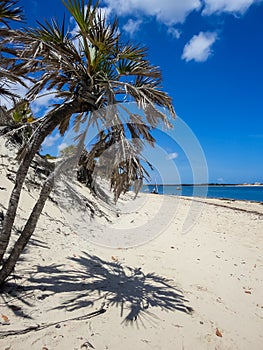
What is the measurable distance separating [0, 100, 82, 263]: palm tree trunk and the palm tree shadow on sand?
107 cm

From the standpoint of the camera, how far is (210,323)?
358 centimetres

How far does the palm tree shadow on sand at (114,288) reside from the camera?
12.0 feet

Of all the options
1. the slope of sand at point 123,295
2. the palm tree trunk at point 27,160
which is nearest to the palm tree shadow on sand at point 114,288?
the slope of sand at point 123,295

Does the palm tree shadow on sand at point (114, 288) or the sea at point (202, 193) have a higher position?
the sea at point (202, 193)

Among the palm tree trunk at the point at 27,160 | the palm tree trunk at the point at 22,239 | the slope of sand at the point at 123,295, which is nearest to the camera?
the slope of sand at the point at 123,295

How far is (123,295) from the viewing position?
405cm

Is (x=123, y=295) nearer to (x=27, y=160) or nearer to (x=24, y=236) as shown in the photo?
(x=24, y=236)

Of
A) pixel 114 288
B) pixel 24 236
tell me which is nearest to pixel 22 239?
pixel 24 236

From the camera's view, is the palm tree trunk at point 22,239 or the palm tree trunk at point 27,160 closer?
the palm tree trunk at point 27,160

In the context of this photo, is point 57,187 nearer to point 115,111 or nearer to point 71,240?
point 71,240

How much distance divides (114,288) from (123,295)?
0.94ft

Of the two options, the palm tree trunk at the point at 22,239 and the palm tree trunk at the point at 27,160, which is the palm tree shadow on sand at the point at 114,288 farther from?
the palm tree trunk at the point at 27,160

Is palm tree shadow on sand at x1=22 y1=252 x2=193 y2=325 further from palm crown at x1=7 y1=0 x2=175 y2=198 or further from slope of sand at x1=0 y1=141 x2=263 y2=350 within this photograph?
palm crown at x1=7 y1=0 x2=175 y2=198

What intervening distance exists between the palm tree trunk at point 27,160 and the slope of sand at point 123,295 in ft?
3.00
